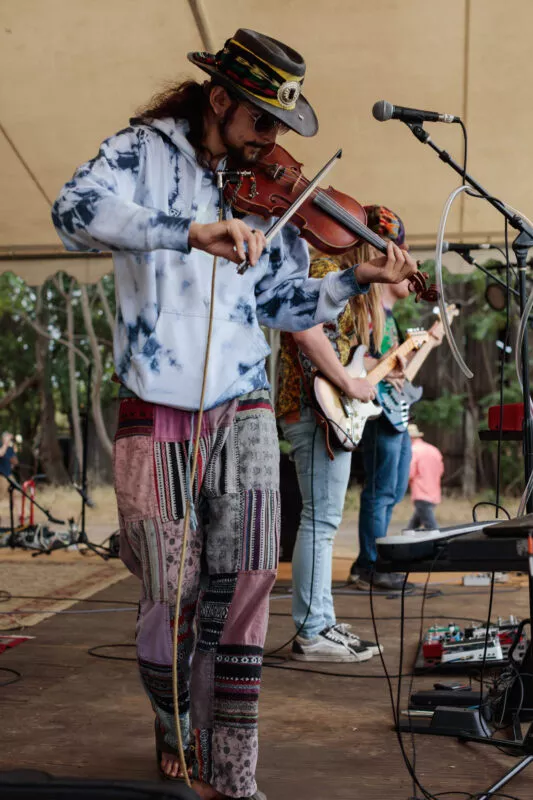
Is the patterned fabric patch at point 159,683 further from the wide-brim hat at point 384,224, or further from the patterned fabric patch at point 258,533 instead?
the wide-brim hat at point 384,224

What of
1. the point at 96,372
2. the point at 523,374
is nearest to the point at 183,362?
the point at 523,374

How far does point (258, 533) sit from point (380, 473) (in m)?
2.72

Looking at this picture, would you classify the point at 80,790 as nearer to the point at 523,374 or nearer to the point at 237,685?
the point at 237,685

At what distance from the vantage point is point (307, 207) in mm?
2434

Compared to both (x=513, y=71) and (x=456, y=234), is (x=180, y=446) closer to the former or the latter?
(x=513, y=71)

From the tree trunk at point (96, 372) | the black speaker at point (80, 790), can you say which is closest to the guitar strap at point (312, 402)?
the black speaker at point (80, 790)

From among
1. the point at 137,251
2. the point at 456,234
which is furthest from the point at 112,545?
the point at 137,251

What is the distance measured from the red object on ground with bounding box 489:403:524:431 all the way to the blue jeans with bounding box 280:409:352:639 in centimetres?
70

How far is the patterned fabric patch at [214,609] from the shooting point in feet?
6.48

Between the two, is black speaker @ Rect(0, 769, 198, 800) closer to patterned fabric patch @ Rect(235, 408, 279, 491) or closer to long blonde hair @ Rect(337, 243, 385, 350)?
patterned fabric patch @ Rect(235, 408, 279, 491)

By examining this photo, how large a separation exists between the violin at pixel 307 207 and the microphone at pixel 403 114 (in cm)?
24

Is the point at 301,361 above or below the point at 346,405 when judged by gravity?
above

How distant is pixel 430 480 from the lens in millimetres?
7453

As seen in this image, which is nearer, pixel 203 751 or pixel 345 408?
pixel 203 751
